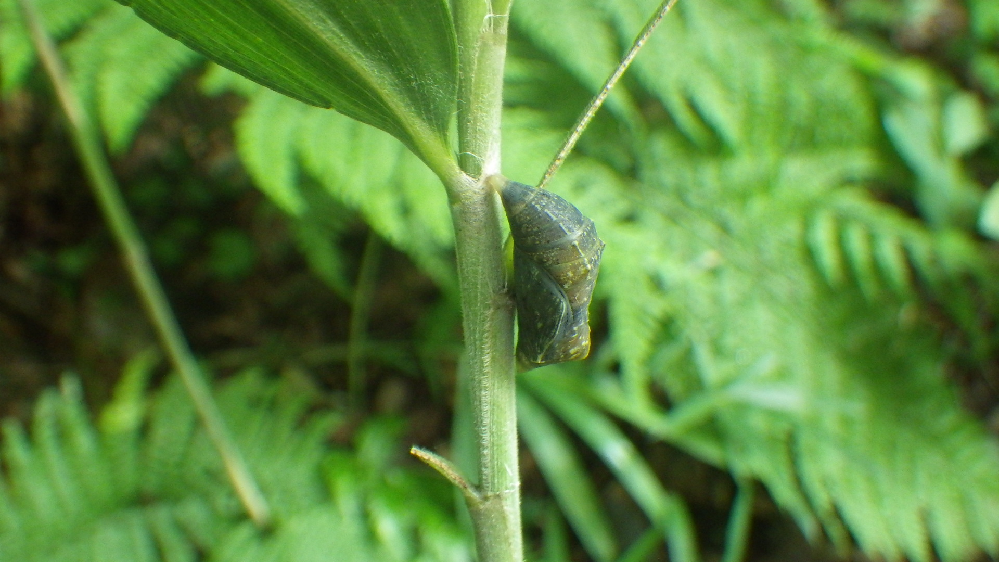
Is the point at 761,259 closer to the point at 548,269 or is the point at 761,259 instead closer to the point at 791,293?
the point at 791,293

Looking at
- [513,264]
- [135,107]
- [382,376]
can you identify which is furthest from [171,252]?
[513,264]

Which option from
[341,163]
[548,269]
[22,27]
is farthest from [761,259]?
[22,27]

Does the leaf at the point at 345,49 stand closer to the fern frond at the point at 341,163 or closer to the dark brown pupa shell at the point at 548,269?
the dark brown pupa shell at the point at 548,269

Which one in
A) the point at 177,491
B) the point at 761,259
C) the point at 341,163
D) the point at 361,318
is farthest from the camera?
the point at 361,318

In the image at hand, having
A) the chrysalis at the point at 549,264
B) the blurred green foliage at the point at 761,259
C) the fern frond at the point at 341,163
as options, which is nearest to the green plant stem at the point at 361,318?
the blurred green foliage at the point at 761,259

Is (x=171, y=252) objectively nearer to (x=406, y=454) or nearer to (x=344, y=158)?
(x=406, y=454)

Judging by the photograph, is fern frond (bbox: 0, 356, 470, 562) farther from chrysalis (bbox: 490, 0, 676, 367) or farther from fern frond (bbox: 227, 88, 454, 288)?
chrysalis (bbox: 490, 0, 676, 367)

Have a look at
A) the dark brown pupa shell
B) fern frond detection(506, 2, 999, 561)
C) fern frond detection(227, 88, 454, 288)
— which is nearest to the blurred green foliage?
fern frond detection(506, 2, 999, 561)
